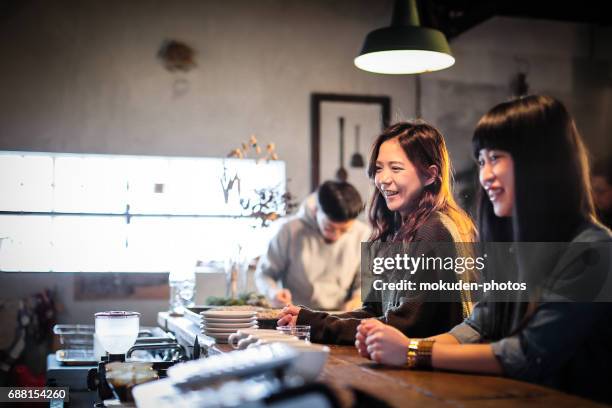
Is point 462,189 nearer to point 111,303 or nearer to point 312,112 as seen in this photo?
point 312,112

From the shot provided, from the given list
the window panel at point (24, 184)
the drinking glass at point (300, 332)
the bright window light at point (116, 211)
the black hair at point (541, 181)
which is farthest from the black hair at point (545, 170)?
the window panel at point (24, 184)

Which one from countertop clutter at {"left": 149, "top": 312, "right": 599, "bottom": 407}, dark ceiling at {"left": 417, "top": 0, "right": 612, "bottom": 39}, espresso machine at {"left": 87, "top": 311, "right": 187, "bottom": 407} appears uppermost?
dark ceiling at {"left": 417, "top": 0, "right": 612, "bottom": 39}

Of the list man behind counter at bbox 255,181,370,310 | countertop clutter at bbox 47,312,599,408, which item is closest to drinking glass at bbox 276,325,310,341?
countertop clutter at bbox 47,312,599,408

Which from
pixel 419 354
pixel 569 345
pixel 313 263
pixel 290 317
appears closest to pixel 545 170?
pixel 569 345

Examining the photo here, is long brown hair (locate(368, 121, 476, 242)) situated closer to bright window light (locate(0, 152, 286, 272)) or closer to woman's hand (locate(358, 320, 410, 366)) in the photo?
woman's hand (locate(358, 320, 410, 366))

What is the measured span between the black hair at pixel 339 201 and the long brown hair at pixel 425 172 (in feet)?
7.23

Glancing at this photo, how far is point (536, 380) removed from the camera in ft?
5.70

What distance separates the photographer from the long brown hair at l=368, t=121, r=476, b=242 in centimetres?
243

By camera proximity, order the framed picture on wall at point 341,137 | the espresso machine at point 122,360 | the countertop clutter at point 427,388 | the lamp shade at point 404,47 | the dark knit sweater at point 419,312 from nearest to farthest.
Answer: the countertop clutter at point 427,388
the dark knit sweater at point 419,312
the espresso machine at point 122,360
the lamp shade at point 404,47
the framed picture on wall at point 341,137

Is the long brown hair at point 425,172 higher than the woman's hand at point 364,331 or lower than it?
higher

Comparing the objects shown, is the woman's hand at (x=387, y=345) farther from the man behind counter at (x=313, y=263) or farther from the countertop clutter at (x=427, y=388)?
the man behind counter at (x=313, y=263)

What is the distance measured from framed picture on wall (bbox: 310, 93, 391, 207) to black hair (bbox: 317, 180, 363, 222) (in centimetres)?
162

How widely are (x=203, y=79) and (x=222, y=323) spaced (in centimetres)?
405

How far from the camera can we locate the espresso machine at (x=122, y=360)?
7.66 feet
